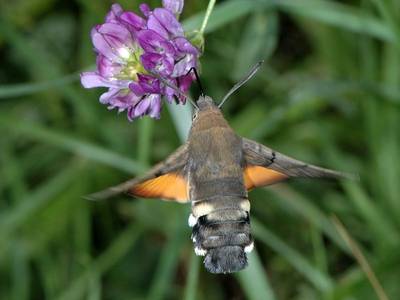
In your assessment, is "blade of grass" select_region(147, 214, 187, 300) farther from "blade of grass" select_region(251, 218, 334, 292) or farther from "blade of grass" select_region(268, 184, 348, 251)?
"blade of grass" select_region(268, 184, 348, 251)

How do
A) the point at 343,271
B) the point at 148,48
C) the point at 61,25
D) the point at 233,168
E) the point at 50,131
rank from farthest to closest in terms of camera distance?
the point at 61,25
the point at 343,271
the point at 50,131
the point at 148,48
the point at 233,168

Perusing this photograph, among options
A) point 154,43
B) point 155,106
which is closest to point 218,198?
point 155,106

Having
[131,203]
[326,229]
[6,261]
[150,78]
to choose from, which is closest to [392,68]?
[326,229]

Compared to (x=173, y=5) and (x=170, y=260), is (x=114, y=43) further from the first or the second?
(x=170, y=260)

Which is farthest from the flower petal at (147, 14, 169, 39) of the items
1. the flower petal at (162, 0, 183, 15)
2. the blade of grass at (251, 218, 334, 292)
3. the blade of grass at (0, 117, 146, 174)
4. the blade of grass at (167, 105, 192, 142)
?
the blade of grass at (251, 218, 334, 292)

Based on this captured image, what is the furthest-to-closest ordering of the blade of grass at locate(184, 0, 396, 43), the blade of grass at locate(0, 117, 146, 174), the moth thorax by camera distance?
the blade of grass at locate(0, 117, 146, 174), the blade of grass at locate(184, 0, 396, 43), the moth thorax

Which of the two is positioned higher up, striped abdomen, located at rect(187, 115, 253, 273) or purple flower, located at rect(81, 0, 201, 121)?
purple flower, located at rect(81, 0, 201, 121)

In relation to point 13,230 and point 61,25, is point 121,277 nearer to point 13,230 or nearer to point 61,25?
point 13,230
